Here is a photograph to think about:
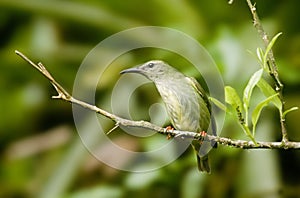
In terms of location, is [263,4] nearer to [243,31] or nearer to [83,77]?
[243,31]

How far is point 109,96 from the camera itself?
153 centimetres

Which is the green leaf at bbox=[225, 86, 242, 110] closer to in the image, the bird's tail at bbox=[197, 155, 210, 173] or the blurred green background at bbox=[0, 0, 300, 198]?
the bird's tail at bbox=[197, 155, 210, 173]

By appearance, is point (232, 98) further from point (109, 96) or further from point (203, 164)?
point (109, 96)

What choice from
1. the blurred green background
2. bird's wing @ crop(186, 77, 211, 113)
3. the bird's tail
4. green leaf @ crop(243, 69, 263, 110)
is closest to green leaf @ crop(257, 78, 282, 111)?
green leaf @ crop(243, 69, 263, 110)

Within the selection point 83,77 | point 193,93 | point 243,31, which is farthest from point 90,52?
point 193,93

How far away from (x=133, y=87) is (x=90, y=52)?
0.21 m

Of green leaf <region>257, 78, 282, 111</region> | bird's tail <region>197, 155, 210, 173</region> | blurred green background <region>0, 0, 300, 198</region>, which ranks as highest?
green leaf <region>257, 78, 282, 111</region>

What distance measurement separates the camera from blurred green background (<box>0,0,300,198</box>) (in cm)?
134

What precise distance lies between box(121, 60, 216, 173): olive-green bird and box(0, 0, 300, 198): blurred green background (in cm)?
47

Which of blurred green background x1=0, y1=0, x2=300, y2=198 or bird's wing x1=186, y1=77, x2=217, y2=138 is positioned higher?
bird's wing x1=186, y1=77, x2=217, y2=138

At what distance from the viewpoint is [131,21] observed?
1597 millimetres

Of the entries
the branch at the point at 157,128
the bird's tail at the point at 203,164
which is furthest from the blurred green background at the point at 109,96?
the branch at the point at 157,128

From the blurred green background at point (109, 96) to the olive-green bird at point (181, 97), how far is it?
1.54 feet

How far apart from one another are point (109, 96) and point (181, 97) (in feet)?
2.66
